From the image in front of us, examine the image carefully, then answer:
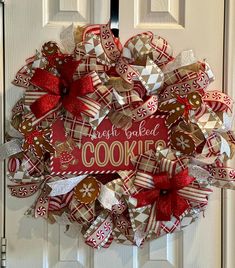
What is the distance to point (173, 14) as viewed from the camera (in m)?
1.26

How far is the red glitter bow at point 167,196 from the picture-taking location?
1.18m

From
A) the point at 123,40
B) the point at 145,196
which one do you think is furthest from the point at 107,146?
A: the point at 123,40

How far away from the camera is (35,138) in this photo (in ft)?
3.89

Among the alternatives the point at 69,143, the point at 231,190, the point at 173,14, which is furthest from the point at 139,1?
the point at 231,190

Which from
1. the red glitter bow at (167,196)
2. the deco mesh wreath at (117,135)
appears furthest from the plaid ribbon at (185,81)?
the red glitter bow at (167,196)

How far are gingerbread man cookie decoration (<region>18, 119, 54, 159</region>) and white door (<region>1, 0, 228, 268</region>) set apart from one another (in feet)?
0.29

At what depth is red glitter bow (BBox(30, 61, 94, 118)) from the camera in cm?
115

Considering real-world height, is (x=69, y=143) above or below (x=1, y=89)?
below

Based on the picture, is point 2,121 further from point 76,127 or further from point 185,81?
point 185,81

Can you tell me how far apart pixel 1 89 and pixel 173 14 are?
17.1 inches

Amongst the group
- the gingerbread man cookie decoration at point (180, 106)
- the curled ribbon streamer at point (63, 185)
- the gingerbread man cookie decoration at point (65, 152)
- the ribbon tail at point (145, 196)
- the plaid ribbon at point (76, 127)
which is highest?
the gingerbread man cookie decoration at point (180, 106)

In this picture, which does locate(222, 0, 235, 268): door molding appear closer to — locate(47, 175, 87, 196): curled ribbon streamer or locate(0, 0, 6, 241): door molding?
locate(47, 175, 87, 196): curled ribbon streamer

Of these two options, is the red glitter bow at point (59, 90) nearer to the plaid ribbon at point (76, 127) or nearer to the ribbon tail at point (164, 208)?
the plaid ribbon at point (76, 127)

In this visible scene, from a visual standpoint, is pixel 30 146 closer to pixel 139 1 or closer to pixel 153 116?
pixel 153 116
